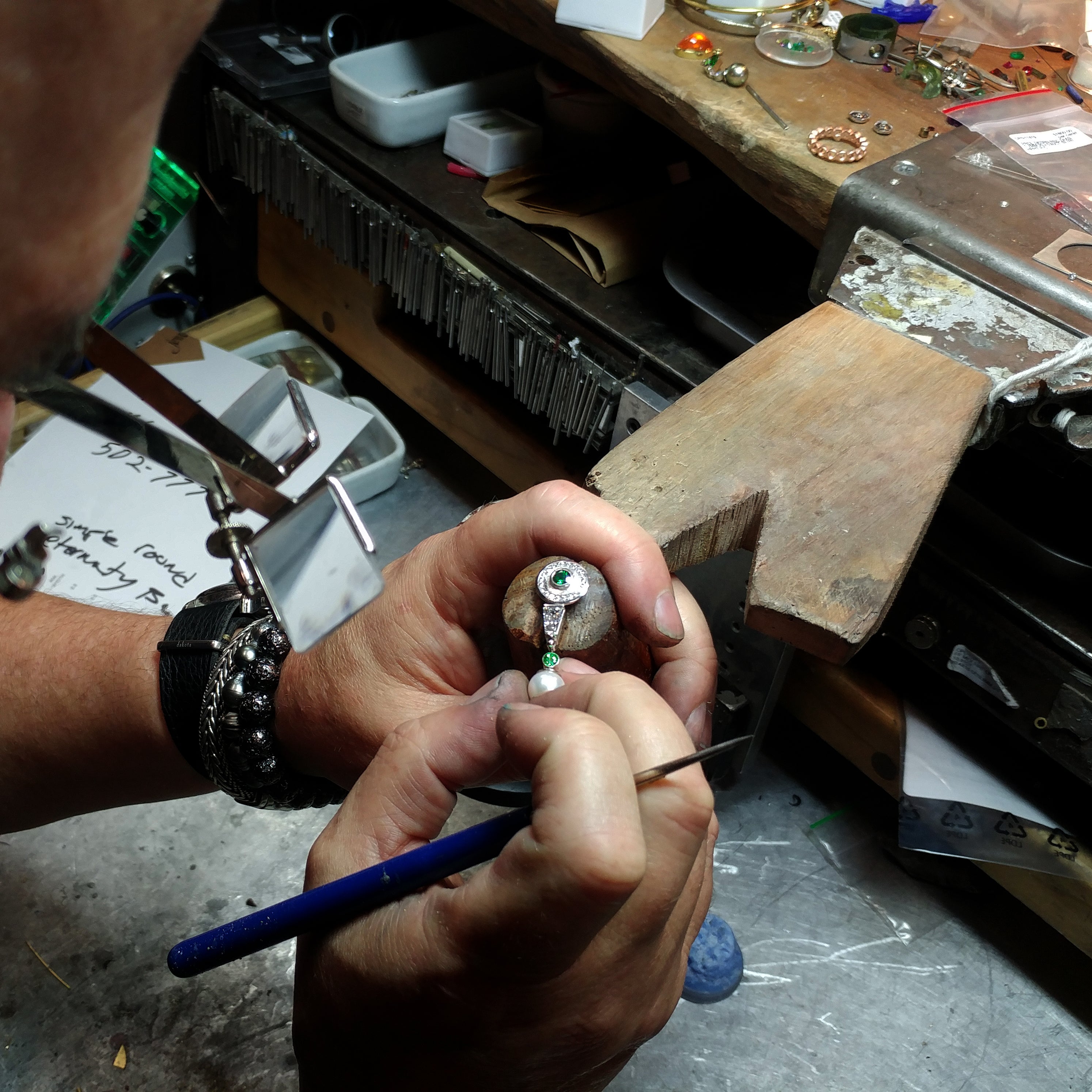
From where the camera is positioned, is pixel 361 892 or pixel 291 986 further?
pixel 291 986

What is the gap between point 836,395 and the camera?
0.59m

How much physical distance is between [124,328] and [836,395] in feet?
3.75

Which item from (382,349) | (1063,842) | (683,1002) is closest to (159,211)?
(382,349)

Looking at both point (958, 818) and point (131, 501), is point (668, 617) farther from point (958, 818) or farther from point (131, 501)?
point (131, 501)

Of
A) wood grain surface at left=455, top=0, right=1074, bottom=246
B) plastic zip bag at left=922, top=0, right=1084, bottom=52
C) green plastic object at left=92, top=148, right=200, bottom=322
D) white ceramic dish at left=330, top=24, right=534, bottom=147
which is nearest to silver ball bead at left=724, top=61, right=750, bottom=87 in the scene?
wood grain surface at left=455, top=0, right=1074, bottom=246

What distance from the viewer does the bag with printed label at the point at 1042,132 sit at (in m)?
0.76

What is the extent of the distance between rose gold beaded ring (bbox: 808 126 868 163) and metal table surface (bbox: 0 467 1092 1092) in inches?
23.6

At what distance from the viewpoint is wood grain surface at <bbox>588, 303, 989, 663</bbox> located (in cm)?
50

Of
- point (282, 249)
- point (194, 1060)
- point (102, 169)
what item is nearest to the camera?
point (102, 169)

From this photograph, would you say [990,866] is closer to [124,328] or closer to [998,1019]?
A: [998,1019]

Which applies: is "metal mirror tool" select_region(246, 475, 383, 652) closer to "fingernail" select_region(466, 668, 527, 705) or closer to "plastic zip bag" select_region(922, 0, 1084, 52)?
"fingernail" select_region(466, 668, 527, 705)

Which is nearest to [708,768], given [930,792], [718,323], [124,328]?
[930,792]

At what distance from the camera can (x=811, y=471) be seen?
1.79 ft

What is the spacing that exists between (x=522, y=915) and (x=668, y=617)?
0.21 m
